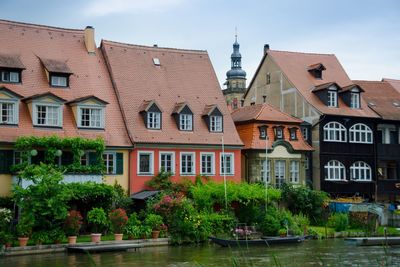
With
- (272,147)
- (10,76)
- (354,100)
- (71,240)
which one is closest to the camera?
(71,240)

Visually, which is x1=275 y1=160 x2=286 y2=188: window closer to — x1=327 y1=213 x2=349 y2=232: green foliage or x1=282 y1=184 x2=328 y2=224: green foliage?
x1=282 y1=184 x2=328 y2=224: green foliage

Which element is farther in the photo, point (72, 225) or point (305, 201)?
point (305, 201)

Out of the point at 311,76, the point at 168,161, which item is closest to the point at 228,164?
the point at 168,161

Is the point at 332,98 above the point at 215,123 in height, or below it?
above

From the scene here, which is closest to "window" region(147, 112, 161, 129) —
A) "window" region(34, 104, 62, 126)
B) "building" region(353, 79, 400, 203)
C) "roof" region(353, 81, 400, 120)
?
"window" region(34, 104, 62, 126)

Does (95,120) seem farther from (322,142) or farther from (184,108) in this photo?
(322,142)

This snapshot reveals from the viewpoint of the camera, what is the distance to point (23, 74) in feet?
128

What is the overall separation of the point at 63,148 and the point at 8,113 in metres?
3.82

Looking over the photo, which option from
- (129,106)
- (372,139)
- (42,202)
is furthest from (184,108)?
(372,139)

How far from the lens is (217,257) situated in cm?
2922

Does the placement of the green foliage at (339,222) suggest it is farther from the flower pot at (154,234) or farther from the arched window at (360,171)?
the flower pot at (154,234)

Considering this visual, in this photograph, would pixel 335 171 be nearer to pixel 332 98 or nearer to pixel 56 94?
pixel 332 98

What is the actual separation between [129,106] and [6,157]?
9574 mm

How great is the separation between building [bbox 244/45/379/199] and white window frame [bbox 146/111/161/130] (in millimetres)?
13113
